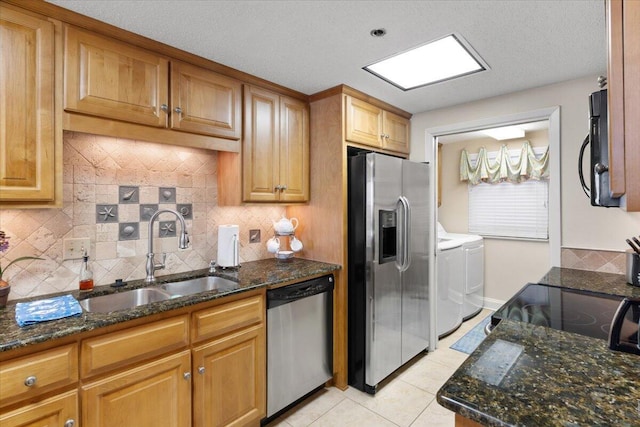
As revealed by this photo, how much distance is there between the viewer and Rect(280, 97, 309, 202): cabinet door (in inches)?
99.6

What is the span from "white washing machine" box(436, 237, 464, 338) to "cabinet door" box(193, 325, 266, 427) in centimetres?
199

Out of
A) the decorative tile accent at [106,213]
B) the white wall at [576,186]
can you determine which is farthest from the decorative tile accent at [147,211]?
the white wall at [576,186]

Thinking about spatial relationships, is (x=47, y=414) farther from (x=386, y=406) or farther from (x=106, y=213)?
(x=386, y=406)

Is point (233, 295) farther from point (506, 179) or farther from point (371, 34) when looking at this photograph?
point (506, 179)

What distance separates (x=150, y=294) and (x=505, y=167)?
4403 mm

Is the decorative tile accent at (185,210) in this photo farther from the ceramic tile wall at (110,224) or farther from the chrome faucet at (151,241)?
the chrome faucet at (151,241)

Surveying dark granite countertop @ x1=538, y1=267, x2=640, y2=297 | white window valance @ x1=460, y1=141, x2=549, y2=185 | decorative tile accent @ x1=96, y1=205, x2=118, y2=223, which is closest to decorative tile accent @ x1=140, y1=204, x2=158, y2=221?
decorative tile accent @ x1=96, y1=205, x2=118, y2=223

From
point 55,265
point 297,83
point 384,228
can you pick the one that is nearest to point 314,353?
point 384,228

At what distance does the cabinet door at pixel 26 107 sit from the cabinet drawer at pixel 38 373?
690 mm

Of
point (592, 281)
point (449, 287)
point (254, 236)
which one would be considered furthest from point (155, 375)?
point (449, 287)

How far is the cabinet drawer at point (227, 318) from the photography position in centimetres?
171

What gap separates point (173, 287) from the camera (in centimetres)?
207

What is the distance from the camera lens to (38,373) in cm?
122

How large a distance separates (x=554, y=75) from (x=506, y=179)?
2.44 metres
